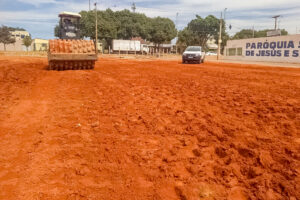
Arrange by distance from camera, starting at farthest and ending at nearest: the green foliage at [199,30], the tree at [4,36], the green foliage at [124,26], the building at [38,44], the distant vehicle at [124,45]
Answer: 1. the building at [38,44]
2. the green foliage at [199,30]
3. the tree at [4,36]
4. the green foliage at [124,26]
5. the distant vehicle at [124,45]

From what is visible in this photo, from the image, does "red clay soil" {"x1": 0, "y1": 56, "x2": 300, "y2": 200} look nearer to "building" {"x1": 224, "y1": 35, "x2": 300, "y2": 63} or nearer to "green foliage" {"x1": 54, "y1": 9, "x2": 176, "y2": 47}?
"building" {"x1": 224, "y1": 35, "x2": 300, "y2": 63}

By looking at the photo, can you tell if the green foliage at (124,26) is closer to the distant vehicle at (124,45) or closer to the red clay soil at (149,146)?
the distant vehicle at (124,45)

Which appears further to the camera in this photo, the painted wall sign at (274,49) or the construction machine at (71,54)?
the painted wall sign at (274,49)

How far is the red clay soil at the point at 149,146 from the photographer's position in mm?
2924

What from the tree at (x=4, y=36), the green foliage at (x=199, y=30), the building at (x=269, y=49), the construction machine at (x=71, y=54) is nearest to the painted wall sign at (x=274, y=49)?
the building at (x=269, y=49)

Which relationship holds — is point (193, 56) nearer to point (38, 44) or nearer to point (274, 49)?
point (274, 49)

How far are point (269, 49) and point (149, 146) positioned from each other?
30.6 metres

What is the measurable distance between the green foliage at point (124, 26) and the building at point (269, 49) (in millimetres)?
22826

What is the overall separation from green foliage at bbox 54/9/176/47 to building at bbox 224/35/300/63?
2283 centimetres

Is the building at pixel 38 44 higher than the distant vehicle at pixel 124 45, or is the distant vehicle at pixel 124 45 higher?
the building at pixel 38 44

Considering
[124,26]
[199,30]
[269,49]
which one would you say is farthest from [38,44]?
[269,49]

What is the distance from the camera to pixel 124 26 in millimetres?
59562

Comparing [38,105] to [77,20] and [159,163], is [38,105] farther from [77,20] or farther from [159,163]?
[77,20]

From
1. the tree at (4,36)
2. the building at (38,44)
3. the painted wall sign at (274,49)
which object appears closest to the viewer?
the painted wall sign at (274,49)
